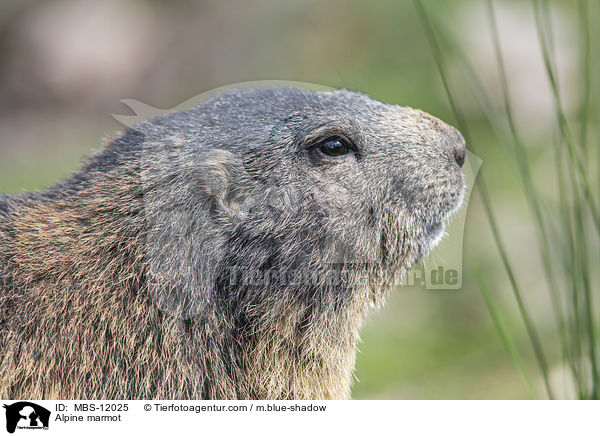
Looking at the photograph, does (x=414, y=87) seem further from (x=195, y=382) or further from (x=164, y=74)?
(x=195, y=382)

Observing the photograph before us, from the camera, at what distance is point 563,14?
285 inches

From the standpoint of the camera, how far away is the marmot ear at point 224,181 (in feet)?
8.93

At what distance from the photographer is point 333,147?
286 centimetres

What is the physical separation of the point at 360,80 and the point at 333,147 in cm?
224

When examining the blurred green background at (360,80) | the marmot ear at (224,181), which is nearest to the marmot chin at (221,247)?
the marmot ear at (224,181)

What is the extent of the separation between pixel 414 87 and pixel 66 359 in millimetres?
5172

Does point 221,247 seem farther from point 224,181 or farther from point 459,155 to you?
point 459,155
